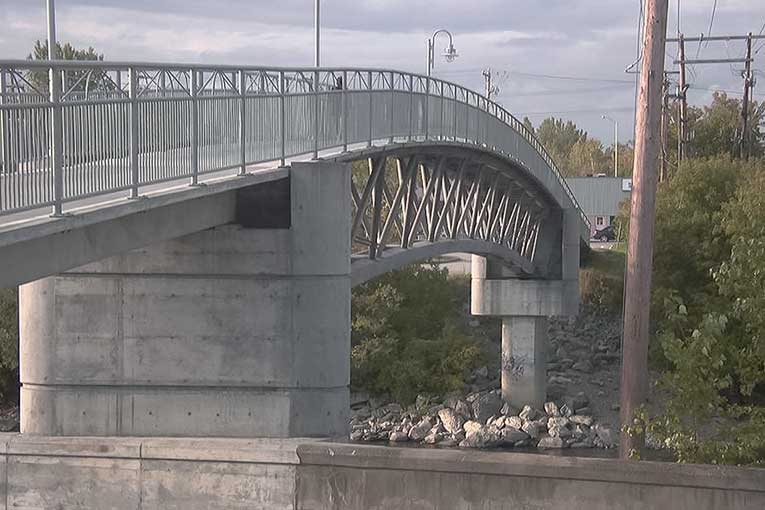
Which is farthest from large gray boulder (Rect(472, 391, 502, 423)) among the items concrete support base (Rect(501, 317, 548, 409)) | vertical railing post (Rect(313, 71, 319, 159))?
vertical railing post (Rect(313, 71, 319, 159))

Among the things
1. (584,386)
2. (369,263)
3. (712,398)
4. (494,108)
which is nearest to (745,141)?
(584,386)

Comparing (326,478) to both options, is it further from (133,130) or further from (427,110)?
(427,110)

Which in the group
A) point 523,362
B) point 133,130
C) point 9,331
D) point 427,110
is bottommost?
point 523,362

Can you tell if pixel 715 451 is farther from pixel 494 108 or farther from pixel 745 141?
pixel 745 141

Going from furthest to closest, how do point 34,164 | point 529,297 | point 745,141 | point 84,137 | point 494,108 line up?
point 745,141 < point 529,297 < point 494,108 < point 84,137 < point 34,164

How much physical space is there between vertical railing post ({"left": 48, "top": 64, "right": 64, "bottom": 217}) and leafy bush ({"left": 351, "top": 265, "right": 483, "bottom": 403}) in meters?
34.4

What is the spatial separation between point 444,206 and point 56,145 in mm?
18242

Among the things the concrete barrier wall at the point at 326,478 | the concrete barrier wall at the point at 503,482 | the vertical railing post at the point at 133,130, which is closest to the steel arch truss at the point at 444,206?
the concrete barrier wall at the point at 326,478

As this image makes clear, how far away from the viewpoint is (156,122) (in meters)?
15.0

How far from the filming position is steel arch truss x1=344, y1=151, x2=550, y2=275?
24.8 metres

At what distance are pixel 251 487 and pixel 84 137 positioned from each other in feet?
15.8

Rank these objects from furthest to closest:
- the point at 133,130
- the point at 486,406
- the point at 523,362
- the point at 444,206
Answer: the point at 523,362 → the point at 486,406 → the point at 444,206 → the point at 133,130

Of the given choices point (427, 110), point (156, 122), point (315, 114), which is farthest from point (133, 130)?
point (427, 110)

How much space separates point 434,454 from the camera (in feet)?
50.9
